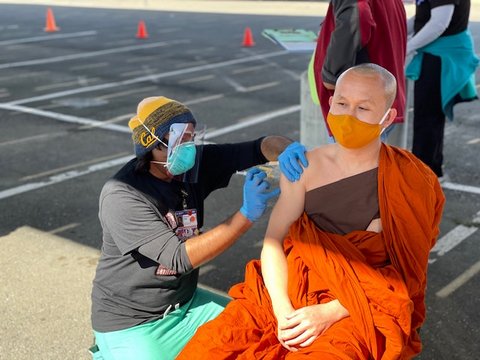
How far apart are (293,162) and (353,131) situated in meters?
0.29

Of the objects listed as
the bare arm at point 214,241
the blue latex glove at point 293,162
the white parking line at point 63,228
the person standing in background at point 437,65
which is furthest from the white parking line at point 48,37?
Result: the blue latex glove at point 293,162

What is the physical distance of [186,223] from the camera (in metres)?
3.27

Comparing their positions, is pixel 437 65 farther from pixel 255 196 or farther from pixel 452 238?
pixel 255 196

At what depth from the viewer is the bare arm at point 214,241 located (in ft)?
9.71

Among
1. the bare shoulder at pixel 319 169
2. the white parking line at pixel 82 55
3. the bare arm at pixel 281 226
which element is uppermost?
the bare shoulder at pixel 319 169

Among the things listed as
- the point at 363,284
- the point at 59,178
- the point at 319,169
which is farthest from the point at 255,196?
the point at 59,178

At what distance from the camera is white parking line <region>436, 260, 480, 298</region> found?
4.52m

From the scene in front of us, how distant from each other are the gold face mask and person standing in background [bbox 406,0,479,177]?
3487mm

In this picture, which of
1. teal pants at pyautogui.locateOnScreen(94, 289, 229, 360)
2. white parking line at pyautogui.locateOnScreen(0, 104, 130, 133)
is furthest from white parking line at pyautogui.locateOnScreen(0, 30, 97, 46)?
teal pants at pyautogui.locateOnScreen(94, 289, 229, 360)

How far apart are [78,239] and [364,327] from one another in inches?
135

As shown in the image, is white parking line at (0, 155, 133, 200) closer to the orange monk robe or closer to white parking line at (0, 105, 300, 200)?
white parking line at (0, 105, 300, 200)

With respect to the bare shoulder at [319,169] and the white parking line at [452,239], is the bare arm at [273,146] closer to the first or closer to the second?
the bare shoulder at [319,169]

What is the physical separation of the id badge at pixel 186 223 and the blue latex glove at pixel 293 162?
62 centimetres

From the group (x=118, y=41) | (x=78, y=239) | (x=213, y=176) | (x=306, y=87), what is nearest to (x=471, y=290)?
(x=213, y=176)
